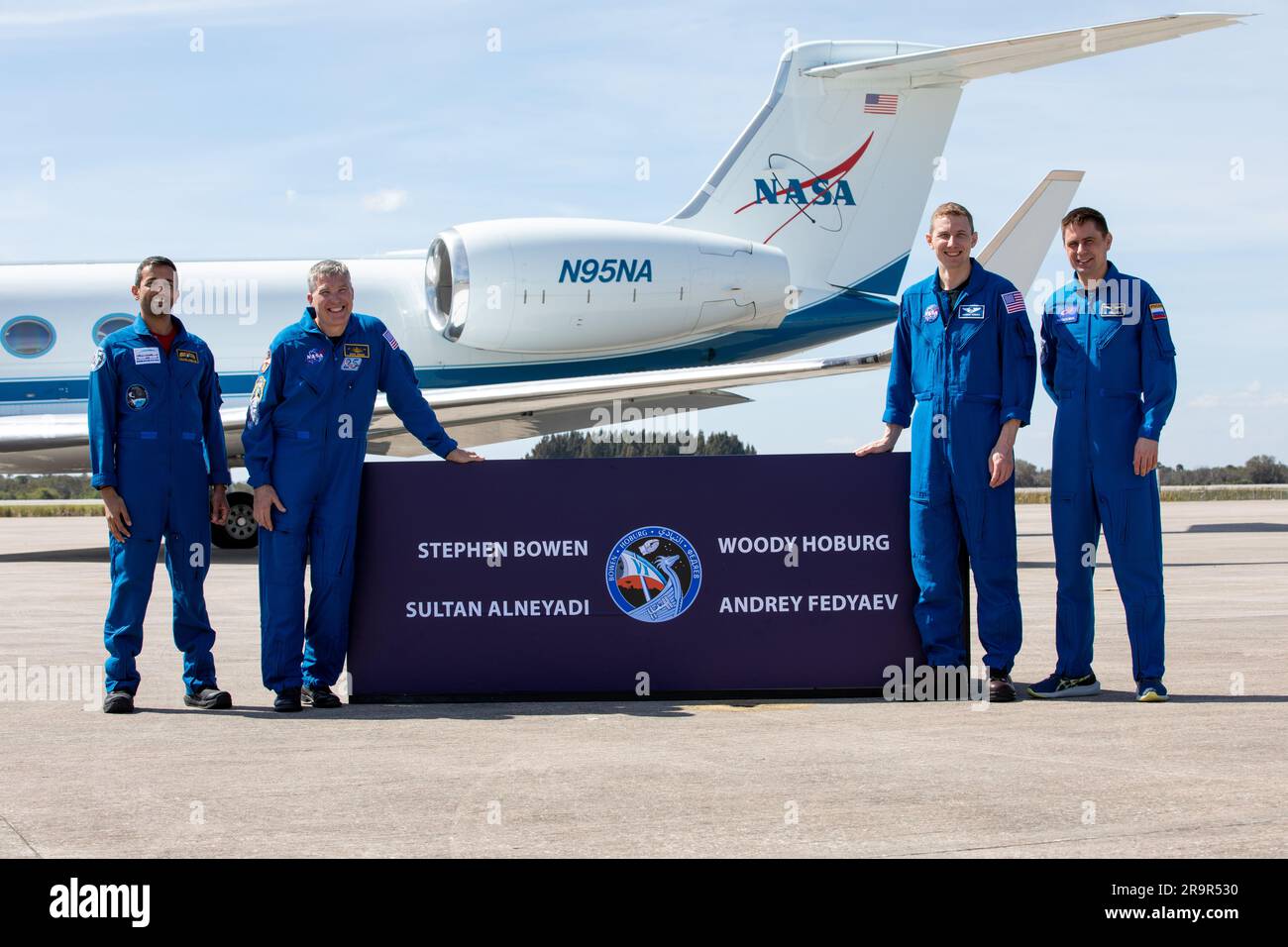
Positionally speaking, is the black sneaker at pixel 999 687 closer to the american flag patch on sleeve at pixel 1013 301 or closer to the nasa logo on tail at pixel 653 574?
the nasa logo on tail at pixel 653 574

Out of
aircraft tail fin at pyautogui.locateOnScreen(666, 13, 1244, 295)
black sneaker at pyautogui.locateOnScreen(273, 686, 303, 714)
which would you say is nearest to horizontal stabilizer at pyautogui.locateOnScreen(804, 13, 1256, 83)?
aircraft tail fin at pyautogui.locateOnScreen(666, 13, 1244, 295)

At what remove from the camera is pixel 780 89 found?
707 inches

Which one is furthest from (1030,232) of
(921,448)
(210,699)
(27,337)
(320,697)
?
(27,337)

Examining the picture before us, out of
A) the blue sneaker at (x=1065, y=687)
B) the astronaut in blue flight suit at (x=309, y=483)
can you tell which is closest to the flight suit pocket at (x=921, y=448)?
the blue sneaker at (x=1065, y=687)

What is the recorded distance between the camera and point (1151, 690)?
20.3 ft

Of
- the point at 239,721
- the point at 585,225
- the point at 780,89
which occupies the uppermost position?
the point at 780,89

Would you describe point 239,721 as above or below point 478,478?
below

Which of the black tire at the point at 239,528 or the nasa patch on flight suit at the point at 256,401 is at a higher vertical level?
the nasa patch on flight suit at the point at 256,401

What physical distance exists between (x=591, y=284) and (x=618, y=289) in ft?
1.13

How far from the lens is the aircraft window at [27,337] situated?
17.0 m

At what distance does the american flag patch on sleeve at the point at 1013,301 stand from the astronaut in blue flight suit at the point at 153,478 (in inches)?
151
